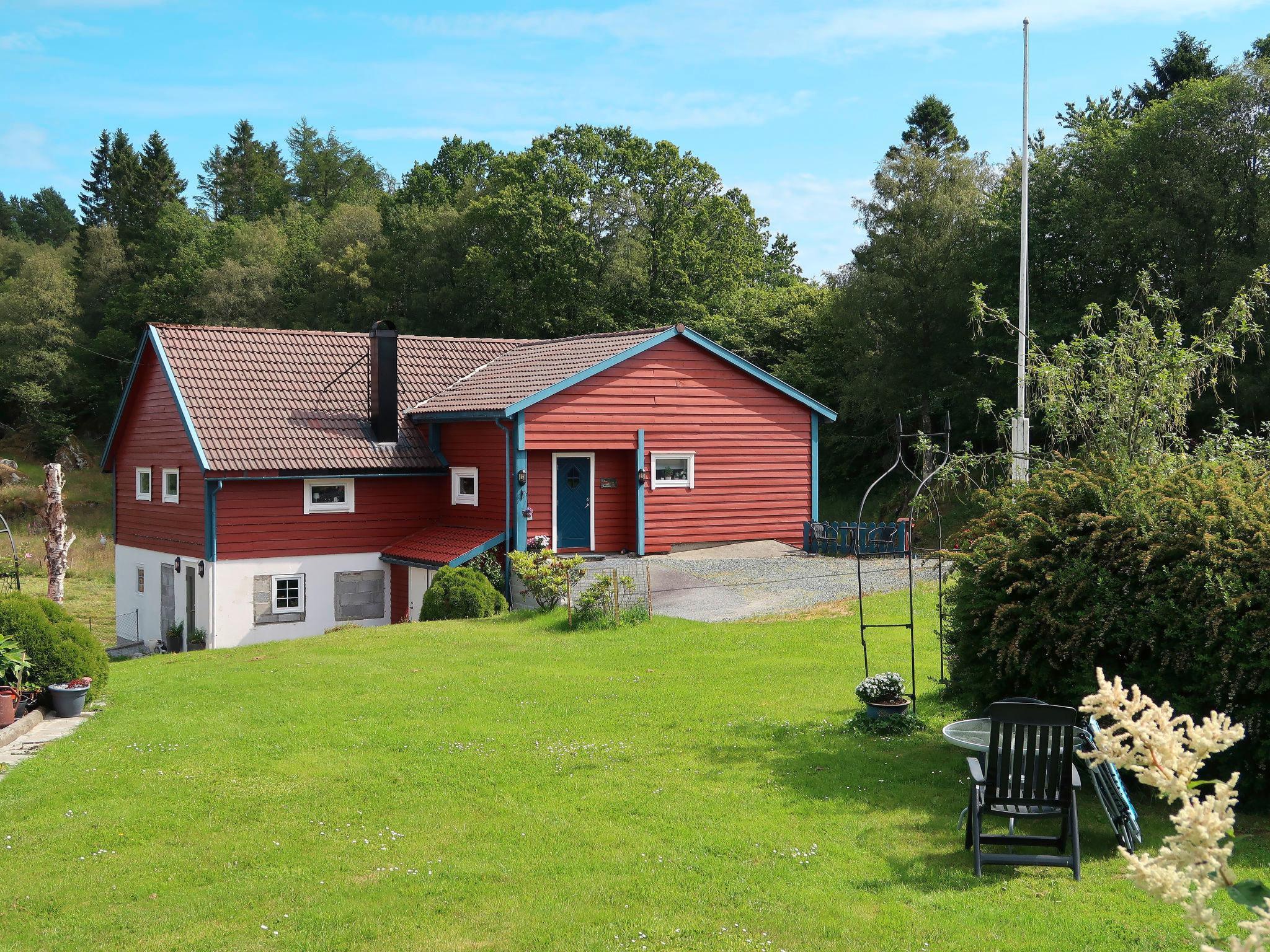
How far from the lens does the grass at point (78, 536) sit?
32.3 m

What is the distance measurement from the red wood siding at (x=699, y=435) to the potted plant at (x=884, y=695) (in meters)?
13.2

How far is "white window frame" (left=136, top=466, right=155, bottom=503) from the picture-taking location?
25.4m

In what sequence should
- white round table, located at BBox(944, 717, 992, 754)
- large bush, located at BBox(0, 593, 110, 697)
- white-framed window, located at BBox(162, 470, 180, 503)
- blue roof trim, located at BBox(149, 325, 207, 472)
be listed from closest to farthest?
white round table, located at BBox(944, 717, 992, 754)
large bush, located at BBox(0, 593, 110, 697)
blue roof trim, located at BBox(149, 325, 207, 472)
white-framed window, located at BBox(162, 470, 180, 503)

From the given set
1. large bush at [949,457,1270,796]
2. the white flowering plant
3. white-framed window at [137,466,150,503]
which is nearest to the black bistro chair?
large bush at [949,457,1270,796]

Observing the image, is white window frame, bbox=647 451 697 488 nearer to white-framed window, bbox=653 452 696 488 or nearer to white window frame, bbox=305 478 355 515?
white-framed window, bbox=653 452 696 488

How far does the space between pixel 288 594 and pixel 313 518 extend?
1.68 meters

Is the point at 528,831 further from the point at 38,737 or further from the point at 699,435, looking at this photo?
the point at 699,435

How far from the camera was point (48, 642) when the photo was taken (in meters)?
12.8

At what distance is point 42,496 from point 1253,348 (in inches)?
1918

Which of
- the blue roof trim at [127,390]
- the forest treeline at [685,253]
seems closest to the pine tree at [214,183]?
the forest treeline at [685,253]

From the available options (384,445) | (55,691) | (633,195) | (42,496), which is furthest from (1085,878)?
(42,496)

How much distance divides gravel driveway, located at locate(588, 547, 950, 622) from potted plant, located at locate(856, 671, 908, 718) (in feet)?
25.2

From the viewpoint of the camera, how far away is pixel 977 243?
35125 mm

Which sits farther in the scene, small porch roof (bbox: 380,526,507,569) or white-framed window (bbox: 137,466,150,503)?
white-framed window (bbox: 137,466,150,503)
